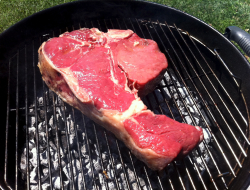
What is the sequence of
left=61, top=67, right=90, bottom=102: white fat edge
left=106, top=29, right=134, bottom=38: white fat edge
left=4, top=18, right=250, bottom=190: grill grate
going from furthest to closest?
left=106, top=29, right=134, bottom=38: white fat edge
left=4, top=18, right=250, bottom=190: grill grate
left=61, top=67, right=90, bottom=102: white fat edge

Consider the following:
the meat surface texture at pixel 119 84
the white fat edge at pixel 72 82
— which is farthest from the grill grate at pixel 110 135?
the white fat edge at pixel 72 82

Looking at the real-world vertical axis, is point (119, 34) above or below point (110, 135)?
above

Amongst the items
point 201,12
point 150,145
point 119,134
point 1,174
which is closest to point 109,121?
point 119,134

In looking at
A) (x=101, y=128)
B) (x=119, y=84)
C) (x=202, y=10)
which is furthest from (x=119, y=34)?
(x=202, y=10)

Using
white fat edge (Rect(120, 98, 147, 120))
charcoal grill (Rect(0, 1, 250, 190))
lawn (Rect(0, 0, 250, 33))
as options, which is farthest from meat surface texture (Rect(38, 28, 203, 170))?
lawn (Rect(0, 0, 250, 33))

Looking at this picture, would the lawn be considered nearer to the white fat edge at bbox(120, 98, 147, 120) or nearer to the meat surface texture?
the meat surface texture

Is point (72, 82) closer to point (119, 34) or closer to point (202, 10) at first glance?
point (119, 34)
